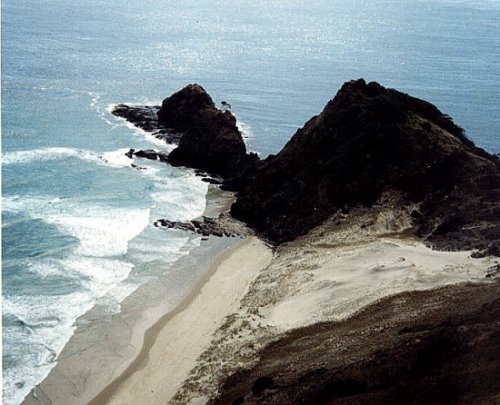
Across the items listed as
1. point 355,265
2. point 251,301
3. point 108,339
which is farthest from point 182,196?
point 108,339

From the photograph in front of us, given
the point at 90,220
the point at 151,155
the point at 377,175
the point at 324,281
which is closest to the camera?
the point at 324,281

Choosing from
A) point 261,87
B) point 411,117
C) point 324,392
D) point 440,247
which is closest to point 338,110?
point 411,117

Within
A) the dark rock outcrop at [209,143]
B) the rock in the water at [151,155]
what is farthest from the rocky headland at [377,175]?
the rock in the water at [151,155]

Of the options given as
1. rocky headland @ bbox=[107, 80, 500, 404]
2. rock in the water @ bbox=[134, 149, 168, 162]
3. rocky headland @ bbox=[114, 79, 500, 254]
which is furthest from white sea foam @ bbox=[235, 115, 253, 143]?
rocky headland @ bbox=[114, 79, 500, 254]

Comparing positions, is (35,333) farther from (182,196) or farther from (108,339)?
(182,196)

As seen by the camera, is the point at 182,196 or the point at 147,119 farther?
the point at 147,119

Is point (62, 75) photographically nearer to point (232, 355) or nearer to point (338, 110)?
point (338, 110)

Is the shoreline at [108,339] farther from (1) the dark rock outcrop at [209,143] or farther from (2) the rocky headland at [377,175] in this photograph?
(1) the dark rock outcrop at [209,143]
